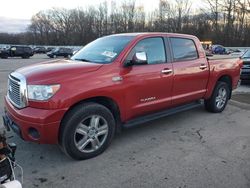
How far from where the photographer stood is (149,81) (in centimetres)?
496

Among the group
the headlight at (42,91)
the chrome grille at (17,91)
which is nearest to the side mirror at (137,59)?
the headlight at (42,91)

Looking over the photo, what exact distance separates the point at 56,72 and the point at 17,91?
0.65 m

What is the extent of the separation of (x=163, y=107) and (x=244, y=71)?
7.74 m

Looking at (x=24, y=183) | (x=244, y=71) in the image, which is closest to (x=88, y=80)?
(x=24, y=183)

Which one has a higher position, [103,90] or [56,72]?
[56,72]

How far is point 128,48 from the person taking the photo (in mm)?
4797

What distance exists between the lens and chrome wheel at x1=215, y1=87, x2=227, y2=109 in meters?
6.96

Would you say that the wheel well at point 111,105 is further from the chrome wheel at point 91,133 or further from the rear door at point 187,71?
the rear door at point 187,71

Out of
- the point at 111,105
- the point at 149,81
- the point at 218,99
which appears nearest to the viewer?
the point at 111,105

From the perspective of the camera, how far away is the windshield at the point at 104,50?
4762mm

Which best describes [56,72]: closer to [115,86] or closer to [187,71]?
[115,86]

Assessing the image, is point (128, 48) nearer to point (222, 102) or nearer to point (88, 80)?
point (88, 80)

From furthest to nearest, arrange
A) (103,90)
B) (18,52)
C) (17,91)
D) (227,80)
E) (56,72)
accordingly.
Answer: (18,52)
(227,80)
(103,90)
(17,91)
(56,72)

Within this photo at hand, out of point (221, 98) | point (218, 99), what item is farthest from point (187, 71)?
point (221, 98)
